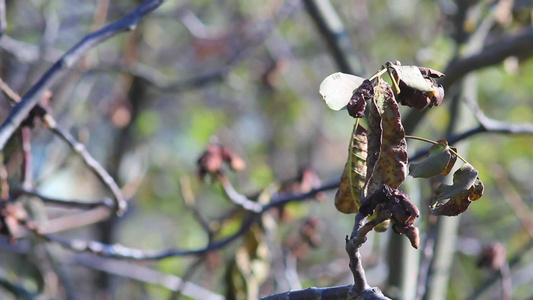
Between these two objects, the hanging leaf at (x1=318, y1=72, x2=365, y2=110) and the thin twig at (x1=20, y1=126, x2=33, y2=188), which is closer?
the hanging leaf at (x1=318, y1=72, x2=365, y2=110)

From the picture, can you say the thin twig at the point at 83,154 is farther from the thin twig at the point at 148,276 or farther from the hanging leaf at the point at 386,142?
the hanging leaf at the point at 386,142

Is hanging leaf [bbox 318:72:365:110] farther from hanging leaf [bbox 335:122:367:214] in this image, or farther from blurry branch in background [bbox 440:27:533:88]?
blurry branch in background [bbox 440:27:533:88]

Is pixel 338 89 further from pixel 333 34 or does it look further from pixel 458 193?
pixel 333 34

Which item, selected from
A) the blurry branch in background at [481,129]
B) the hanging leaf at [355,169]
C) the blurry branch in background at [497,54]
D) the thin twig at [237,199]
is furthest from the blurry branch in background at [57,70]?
the blurry branch in background at [497,54]

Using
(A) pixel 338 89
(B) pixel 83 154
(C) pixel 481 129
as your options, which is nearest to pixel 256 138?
(C) pixel 481 129

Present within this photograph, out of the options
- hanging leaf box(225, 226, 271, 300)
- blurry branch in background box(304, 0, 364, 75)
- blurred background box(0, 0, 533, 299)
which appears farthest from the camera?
blurry branch in background box(304, 0, 364, 75)

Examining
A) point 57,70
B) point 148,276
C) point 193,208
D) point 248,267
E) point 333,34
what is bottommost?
point 148,276

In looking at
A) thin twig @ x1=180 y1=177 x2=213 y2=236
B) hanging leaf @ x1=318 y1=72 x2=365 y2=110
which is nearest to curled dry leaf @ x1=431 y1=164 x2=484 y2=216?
hanging leaf @ x1=318 y1=72 x2=365 y2=110
